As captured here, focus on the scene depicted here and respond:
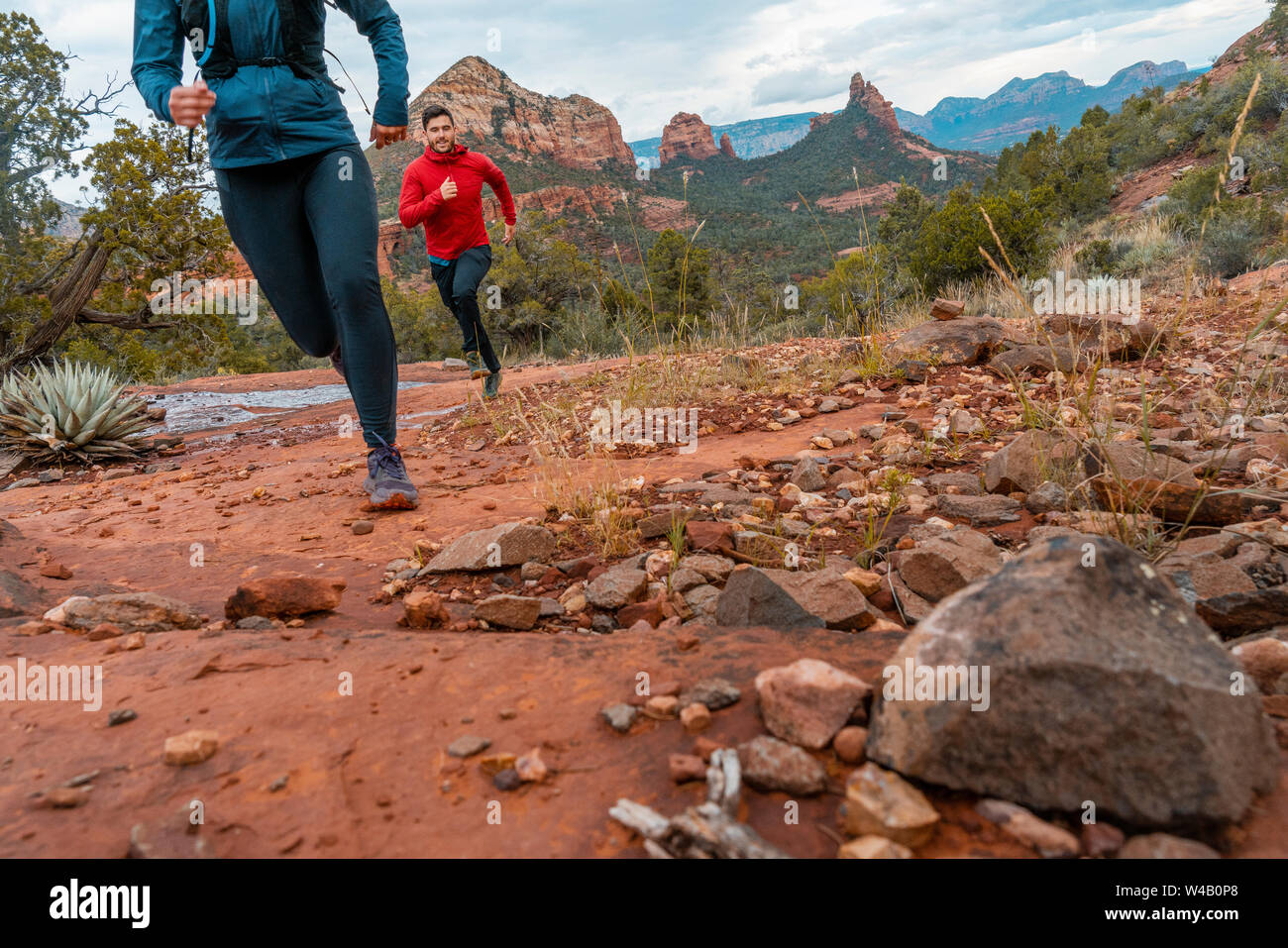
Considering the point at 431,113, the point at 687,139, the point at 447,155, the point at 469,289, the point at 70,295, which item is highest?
the point at 687,139

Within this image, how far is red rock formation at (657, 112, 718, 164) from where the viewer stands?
94.2 m

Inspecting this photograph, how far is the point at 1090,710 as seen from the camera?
0.91 metres

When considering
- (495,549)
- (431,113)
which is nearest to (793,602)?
(495,549)

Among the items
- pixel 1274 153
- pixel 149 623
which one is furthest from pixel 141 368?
pixel 1274 153

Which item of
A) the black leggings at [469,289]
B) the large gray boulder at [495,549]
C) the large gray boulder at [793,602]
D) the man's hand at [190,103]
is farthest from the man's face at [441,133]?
the large gray boulder at [793,602]

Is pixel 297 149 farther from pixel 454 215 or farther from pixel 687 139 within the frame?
pixel 687 139

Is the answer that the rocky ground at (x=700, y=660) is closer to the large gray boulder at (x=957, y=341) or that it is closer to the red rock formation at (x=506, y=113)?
the large gray boulder at (x=957, y=341)

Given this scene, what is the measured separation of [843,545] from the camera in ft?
7.02

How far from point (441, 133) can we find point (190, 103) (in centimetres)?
368

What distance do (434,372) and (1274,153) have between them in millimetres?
15752

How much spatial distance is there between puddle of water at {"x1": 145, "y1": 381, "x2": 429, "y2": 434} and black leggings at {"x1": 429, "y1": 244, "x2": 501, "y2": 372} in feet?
6.19

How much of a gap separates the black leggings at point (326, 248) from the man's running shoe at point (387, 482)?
6 centimetres

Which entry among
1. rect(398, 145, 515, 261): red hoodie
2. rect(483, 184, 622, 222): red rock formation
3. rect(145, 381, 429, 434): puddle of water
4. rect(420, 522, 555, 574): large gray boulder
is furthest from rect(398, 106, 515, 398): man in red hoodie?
rect(483, 184, 622, 222): red rock formation
